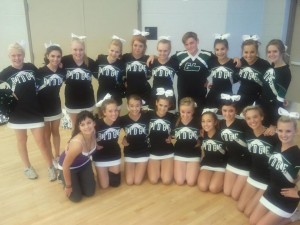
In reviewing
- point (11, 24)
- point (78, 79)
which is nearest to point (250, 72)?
point (78, 79)

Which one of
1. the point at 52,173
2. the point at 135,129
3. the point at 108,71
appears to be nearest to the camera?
the point at 135,129

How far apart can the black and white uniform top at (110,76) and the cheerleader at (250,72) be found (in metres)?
1.20

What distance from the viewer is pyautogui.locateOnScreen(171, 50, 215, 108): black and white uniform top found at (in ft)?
10.0

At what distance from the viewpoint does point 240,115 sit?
285 cm

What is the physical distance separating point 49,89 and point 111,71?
0.63 m

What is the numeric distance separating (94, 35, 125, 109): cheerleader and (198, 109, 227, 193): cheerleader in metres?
0.98

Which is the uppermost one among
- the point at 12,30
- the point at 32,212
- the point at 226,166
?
the point at 12,30

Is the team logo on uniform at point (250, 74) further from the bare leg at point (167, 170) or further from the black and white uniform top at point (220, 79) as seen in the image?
the bare leg at point (167, 170)

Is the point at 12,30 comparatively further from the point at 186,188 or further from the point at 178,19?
the point at 186,188

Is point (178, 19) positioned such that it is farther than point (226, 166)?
Yes

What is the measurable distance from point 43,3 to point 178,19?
1.79 m

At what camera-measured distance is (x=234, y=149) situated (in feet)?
8.79

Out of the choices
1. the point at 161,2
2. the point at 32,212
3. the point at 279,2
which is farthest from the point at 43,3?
the point at 279,2

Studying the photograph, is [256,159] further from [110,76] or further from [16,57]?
[16,57]
